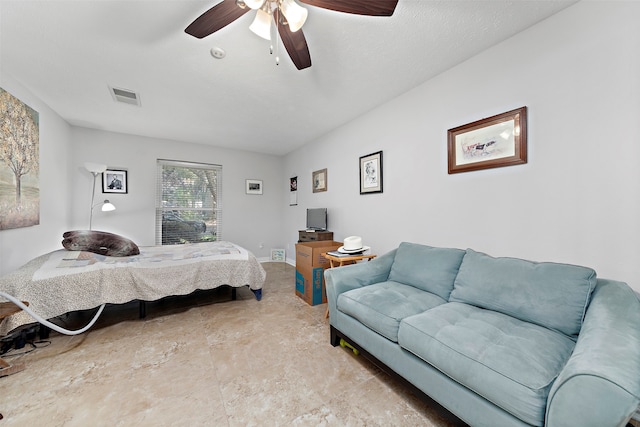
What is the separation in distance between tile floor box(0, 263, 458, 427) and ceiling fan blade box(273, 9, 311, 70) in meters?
2.28

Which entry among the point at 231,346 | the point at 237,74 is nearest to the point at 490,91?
the point at 237,74

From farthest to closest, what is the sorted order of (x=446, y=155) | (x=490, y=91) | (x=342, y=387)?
1. (x=446, y=155)
2. (x=490, y=91)
3. (x=342, y=387)

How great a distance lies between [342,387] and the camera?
161cm

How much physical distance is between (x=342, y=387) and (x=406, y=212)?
182 centimetres

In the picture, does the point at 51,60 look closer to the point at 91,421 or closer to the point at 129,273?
the point at 129,273

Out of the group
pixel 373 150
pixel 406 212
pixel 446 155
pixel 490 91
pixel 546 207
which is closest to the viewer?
pixel 546 207

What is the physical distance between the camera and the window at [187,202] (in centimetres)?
456

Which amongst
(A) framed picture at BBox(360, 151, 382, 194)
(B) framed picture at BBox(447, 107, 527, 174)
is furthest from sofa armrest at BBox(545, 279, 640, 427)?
(A) framed picture at BBox(360, 151, 382, 194)

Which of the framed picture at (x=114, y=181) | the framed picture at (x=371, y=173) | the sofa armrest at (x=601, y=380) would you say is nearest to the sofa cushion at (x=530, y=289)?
the sofa armrest at (x=601, y=380)

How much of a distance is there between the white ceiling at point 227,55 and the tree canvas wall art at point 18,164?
1.07 ft

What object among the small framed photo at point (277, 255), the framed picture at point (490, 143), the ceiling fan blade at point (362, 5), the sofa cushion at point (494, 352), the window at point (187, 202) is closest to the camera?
the sofa cushion at point (494, 352)

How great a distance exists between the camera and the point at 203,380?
5.51ft

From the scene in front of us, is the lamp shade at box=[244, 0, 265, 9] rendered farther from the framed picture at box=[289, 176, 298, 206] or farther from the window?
the window

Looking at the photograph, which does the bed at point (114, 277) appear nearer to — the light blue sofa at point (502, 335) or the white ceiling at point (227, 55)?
the light blue sofa at point (502, 335)
